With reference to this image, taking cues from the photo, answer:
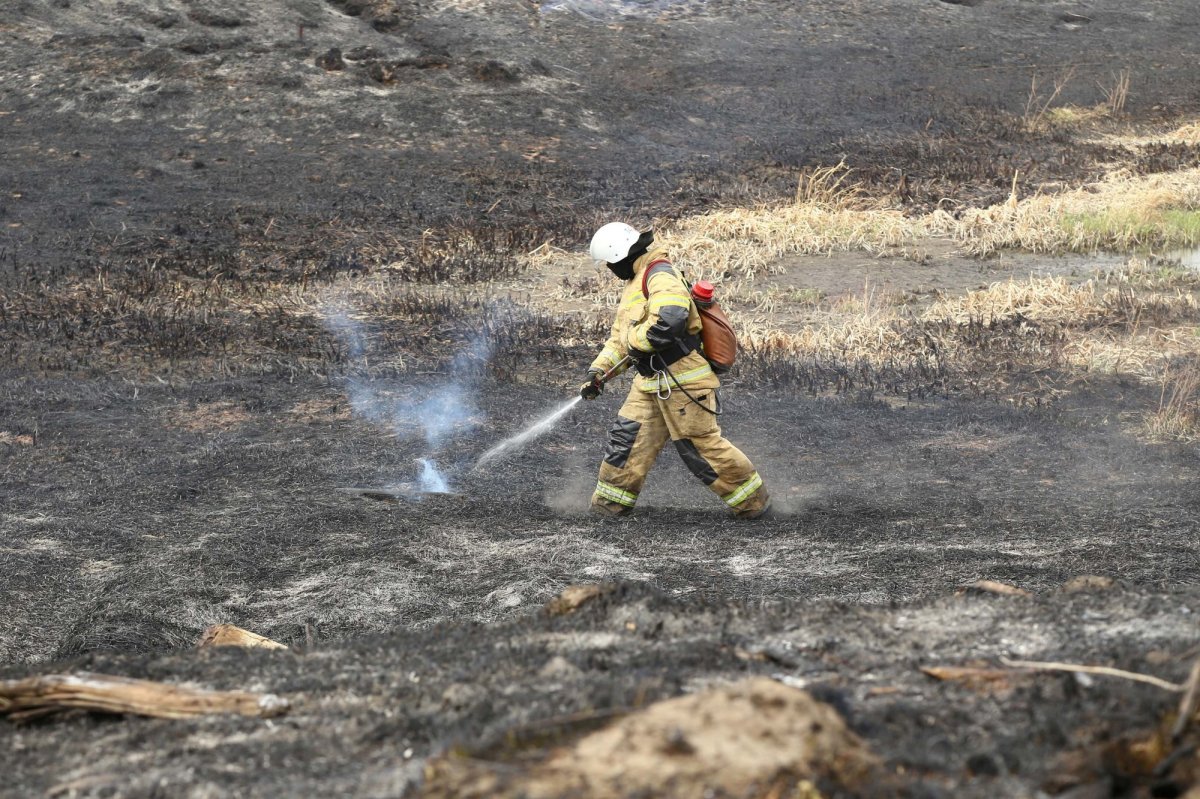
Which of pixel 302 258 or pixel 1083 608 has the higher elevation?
pixel 1083 608

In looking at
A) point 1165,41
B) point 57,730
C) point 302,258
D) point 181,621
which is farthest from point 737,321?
point 1165,41

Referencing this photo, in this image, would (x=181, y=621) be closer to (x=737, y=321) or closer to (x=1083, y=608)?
(x=1083, y=608)

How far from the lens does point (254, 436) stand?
9102 mm

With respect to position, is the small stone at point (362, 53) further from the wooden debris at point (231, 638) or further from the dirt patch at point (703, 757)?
the dirt patch at point (703, 757)

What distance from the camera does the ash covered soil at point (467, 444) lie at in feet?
11.9

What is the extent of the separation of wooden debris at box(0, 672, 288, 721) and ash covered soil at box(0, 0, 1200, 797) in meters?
0.07

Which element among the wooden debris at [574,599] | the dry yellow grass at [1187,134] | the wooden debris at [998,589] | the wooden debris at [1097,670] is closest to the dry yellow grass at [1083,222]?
the dry yellow grass at [1187,134]

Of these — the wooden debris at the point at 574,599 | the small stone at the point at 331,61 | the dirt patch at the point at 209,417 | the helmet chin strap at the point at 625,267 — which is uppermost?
the helmet chin strap at the point at 625,267

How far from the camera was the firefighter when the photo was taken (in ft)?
23.0

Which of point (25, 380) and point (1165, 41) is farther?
point (1165, 41)

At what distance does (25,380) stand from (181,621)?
5505 mm

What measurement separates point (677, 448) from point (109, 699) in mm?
3971

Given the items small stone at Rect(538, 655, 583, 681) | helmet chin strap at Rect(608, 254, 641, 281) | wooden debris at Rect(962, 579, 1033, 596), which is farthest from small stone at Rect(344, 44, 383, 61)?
small stone at Rect(538, 655, 583, 681)

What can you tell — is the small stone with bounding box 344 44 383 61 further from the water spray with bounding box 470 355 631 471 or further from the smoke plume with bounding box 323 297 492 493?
the water spray with bounding box 470 355 631 471
